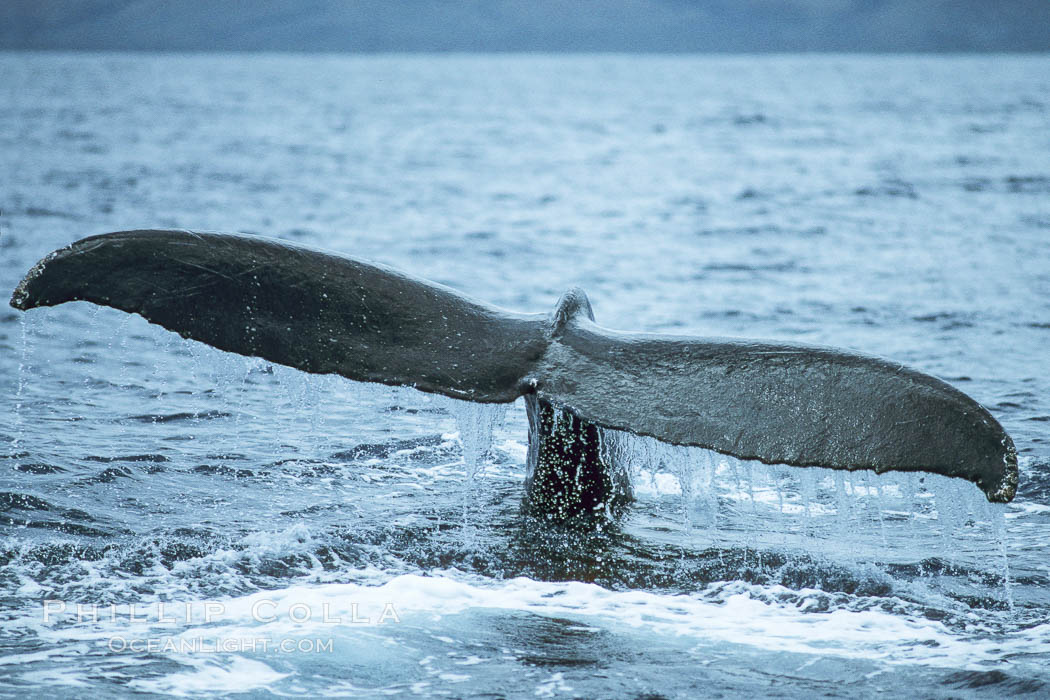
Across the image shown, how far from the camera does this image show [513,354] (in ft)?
A: 15.1

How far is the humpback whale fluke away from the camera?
400 centimetres

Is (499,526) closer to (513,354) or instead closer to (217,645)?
(513,354)

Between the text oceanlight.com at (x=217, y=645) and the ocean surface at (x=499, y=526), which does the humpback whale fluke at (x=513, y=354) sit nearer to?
the ocean surface at (x=499, y=526)

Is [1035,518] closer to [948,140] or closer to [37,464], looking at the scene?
[37,464]

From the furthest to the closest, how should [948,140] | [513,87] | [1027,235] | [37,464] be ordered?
[513,87]
[948,140]
[1027,235]
[37,464]

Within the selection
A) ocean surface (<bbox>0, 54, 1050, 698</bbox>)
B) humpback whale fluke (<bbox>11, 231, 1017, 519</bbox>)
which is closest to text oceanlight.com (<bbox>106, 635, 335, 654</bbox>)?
ocean surface (<bbox>0, 54, 1050, 698</bbox>)

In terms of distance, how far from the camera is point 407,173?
93.8ft

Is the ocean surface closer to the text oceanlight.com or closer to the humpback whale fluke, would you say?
the text oceanlight.com

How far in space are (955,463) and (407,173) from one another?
25.5 metres

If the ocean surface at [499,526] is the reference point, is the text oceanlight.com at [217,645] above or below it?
below

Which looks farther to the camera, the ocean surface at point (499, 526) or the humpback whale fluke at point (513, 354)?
the ocean surface at point (499, 526)

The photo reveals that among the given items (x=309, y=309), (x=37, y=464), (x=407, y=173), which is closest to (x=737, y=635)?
(x=309, y=309)

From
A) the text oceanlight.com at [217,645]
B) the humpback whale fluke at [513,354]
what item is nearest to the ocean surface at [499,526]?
the text oceanlight.com at [217,645]

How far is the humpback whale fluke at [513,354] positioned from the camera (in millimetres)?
4004
